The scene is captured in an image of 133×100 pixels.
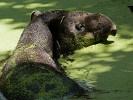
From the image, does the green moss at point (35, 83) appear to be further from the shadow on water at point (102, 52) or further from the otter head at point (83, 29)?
the otter head at point (83, 29)

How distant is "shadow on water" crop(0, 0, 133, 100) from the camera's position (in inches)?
106

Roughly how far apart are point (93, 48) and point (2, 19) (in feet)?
3.37

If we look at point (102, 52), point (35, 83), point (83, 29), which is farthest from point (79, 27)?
point (35, 83)

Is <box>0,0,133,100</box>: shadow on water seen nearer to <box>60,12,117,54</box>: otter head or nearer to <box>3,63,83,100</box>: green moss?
<box>60,12,117,54</box>: otter head

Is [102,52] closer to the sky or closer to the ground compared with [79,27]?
closer to the ground

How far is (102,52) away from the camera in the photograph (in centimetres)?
322

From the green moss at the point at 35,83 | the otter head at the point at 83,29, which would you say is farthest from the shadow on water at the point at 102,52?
the green moss at the point at 35,83

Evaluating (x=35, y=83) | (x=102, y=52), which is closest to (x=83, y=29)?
(x=102, y=52)

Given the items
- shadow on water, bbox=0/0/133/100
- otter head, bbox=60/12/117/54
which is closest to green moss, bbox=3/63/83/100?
shadow on water, bbox=0/0/133/100

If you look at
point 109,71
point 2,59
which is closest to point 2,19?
point 2,59

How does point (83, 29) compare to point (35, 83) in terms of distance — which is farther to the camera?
point (83, 29)

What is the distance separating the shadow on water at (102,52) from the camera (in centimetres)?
270

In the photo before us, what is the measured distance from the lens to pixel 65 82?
254 centimetres

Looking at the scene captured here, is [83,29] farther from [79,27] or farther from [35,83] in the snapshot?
[35,83]
